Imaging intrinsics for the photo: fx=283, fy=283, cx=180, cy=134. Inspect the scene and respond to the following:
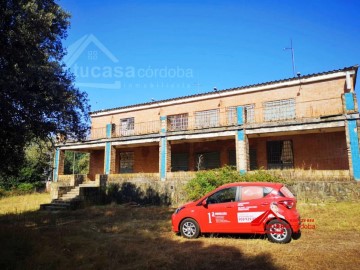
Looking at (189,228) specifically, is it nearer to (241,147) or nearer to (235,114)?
(241,147)

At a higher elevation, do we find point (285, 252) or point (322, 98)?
point (322, 98)

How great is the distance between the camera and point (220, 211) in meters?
8.73

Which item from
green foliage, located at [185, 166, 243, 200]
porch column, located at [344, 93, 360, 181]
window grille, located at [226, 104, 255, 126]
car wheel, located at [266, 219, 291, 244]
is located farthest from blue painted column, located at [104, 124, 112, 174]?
porch column, located at [344, 93, 360, 181]

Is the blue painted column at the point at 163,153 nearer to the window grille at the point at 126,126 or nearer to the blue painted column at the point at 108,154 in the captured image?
the blue painted column at the point at 108,154

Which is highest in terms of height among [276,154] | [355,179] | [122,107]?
[122,107]

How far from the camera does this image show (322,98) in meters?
18.1

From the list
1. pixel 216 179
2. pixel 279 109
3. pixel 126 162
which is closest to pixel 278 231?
pixel 216 179

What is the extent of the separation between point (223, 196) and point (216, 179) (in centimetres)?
607

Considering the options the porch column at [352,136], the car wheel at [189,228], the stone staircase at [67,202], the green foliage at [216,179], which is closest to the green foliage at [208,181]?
the green foliage at [216,179]

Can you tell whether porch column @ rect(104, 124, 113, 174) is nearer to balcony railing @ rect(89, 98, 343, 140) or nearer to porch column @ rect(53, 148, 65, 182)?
balcony railing @ rect(89, 98, 343, 140)

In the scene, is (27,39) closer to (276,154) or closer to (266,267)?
(266,267)

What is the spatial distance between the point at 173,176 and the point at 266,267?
12.7 meters

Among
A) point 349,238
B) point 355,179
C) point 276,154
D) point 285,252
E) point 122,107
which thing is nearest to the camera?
point 285,252

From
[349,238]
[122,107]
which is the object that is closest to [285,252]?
[349,238]
